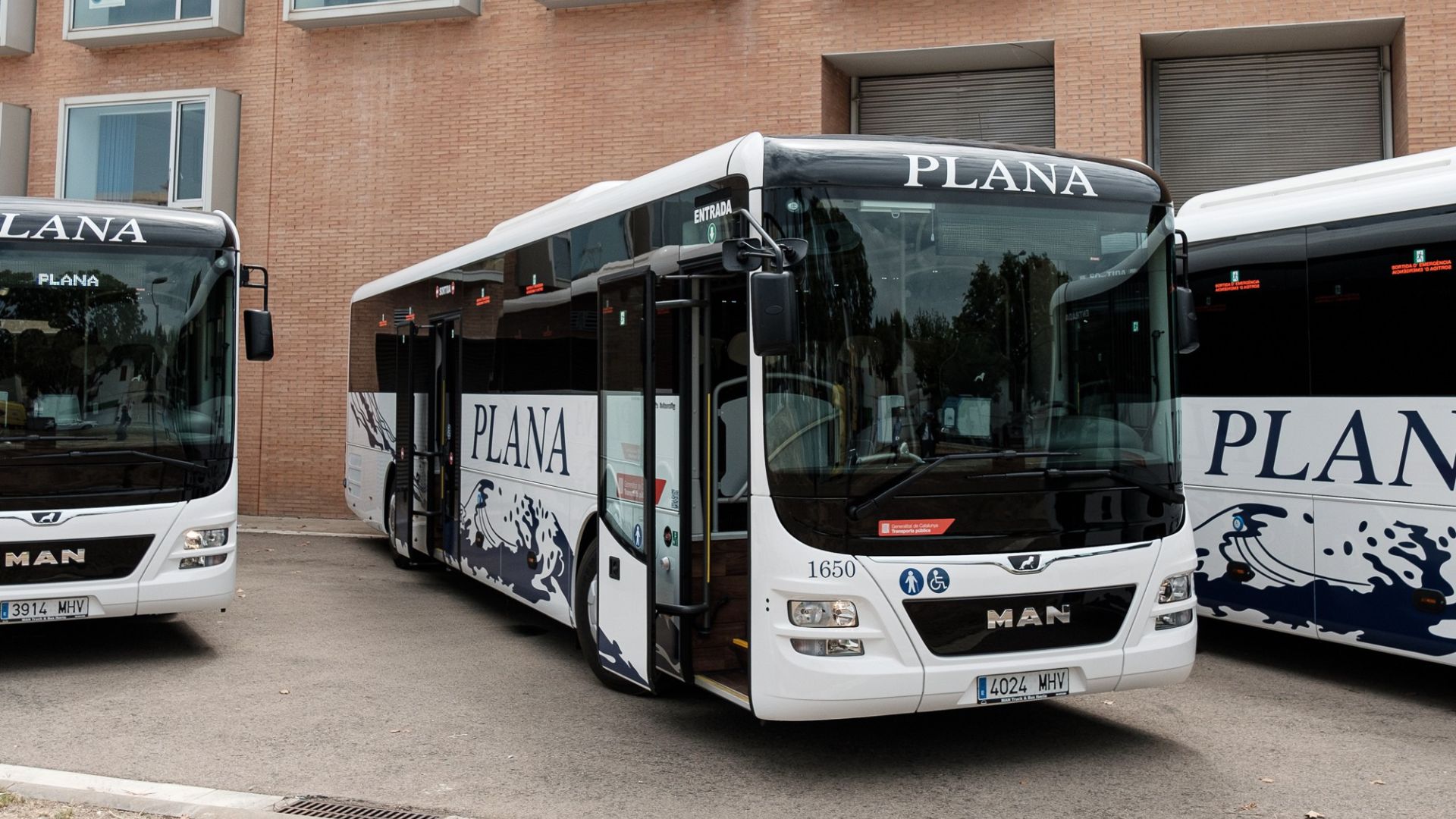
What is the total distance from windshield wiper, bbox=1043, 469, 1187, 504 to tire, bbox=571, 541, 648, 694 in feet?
10.4

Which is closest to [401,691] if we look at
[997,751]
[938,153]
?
[997,751]

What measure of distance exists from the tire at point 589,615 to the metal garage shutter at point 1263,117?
36.1 feet

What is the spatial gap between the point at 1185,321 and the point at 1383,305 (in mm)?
1890

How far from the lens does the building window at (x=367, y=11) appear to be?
725 inches

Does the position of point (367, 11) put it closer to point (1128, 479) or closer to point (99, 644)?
point (99, 644)

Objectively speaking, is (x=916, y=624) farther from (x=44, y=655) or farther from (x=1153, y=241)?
(x=44, y=655)

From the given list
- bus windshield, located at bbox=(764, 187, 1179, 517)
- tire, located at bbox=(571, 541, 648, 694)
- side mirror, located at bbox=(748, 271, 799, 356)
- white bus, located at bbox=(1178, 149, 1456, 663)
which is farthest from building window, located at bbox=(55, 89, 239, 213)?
side mirror, located at bbox=(748, 271, 799, 356)

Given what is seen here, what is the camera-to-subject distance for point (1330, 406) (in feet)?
27.2

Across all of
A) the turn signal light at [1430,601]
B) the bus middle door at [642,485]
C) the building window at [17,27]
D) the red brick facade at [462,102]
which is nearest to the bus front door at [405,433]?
the bus middle door at [642,485]

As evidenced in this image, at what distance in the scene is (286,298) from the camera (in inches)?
770

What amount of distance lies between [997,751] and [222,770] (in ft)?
12.6

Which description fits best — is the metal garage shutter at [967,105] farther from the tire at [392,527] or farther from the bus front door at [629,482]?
the bus front door at [629,482]

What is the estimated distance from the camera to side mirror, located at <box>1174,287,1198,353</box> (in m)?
6.86

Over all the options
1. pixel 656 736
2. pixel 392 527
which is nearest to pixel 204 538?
pixel 656 736
